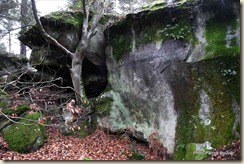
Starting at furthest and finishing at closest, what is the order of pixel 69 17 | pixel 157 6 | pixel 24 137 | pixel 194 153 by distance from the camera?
pixel 69 17 < pixel 157 6 < pixel 24 137 < pixel 194 153

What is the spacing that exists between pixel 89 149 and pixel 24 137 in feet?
7.78

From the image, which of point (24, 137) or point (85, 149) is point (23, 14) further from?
point (85, 149)

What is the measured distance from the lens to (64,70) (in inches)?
428

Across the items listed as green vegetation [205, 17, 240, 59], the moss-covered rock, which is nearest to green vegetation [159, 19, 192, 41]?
Result: green vegetation [205, 17, 240, 59]

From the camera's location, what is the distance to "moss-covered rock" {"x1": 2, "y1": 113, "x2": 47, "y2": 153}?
7.13 m

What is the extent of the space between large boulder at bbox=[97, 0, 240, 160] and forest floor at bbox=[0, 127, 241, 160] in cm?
39

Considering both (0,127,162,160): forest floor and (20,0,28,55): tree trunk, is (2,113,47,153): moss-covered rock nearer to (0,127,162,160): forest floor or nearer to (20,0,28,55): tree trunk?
(0,127,162,160): forest floor

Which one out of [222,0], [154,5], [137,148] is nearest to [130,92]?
[137,148]

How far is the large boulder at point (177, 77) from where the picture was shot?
6309 millimetres

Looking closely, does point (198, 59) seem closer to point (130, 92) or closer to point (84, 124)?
point (130, 92)

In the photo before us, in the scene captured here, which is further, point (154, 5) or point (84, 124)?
point (84, 124)

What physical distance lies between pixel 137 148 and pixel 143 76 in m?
2.72

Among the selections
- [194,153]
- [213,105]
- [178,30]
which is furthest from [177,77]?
[194,153]

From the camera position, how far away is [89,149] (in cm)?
723
